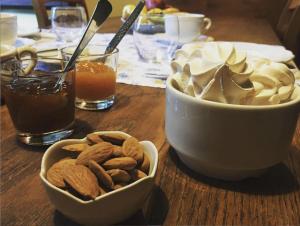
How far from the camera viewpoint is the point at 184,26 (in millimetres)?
1081

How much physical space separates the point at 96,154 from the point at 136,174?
1.9 inches

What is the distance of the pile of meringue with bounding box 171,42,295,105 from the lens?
406 millimetres

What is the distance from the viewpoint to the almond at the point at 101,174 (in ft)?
1.10

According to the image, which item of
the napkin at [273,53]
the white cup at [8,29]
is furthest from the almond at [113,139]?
the white cup at [8,29]

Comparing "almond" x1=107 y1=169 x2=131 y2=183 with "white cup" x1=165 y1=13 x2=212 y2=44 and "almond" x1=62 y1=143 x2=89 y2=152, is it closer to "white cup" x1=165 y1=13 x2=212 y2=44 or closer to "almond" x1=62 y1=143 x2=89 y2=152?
"almond" x1=62 y1=143 x2=89 y2=152

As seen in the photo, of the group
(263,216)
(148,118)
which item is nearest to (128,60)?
(148,118)

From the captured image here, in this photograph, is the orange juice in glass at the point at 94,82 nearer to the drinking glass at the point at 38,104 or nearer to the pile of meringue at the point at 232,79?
the drinking glass at the point at 38,104

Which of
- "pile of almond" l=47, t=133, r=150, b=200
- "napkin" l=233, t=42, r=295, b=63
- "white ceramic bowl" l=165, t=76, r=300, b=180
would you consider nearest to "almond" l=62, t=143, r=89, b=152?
"pile of almond" l=47, t=133, r=150, b=200

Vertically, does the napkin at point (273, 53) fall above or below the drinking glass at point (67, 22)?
above

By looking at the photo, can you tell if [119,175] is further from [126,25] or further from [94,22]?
[126,25]

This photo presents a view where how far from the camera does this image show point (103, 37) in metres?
1.29

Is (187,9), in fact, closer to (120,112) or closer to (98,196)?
(120,112)

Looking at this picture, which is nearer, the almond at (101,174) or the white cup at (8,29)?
the almond at (101,174)

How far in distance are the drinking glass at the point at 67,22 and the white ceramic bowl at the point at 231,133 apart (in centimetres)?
86
